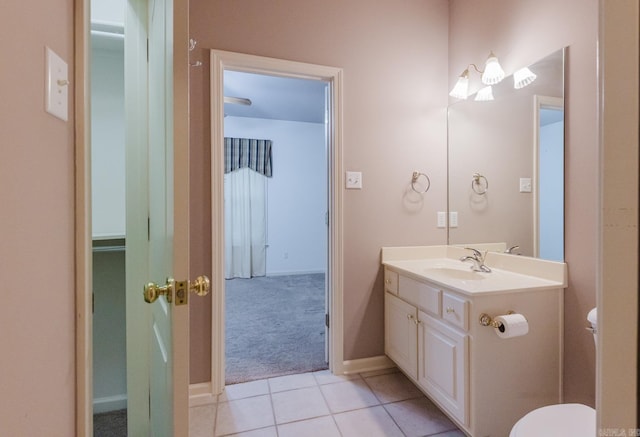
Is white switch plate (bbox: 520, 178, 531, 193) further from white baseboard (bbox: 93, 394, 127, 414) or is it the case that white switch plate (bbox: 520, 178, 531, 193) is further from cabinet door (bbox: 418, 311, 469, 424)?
white baseboard (bbox: 93, 394, 127, 414)

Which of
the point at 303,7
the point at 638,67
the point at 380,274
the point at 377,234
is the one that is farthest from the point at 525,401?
the point at 303,7

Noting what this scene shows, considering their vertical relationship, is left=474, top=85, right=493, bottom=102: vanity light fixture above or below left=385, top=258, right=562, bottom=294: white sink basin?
above

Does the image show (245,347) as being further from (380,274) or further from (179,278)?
(179,278)

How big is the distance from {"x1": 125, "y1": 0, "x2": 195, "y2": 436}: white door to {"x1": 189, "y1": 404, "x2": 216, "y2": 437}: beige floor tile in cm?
37

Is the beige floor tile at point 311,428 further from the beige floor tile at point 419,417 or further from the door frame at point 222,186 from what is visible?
the door frame at point 222,186

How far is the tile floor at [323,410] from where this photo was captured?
1.59 m

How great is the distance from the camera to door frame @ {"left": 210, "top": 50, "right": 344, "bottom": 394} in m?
1.86

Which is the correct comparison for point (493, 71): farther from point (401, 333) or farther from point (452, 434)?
point (452, 434)

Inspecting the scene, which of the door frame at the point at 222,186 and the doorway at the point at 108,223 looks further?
the door frame at the point at 222,186

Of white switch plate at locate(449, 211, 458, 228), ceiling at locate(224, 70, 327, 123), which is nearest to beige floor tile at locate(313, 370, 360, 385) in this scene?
white switch plate at locate(449, 211, 458, 228)

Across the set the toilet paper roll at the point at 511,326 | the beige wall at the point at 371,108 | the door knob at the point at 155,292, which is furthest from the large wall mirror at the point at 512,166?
the door knob at the point at 155,292

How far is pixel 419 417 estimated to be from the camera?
170 cm

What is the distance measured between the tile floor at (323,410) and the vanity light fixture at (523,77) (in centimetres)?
193

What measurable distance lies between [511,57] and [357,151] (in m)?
1.06
